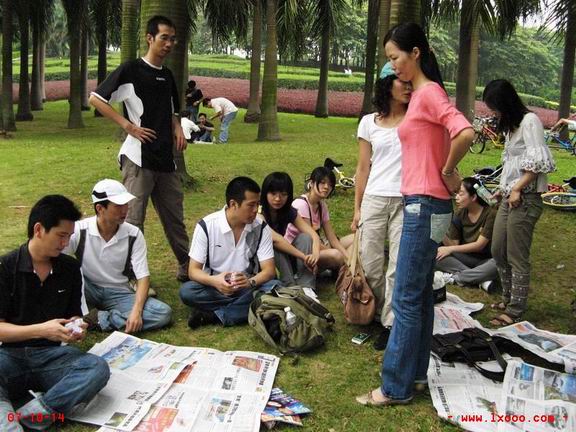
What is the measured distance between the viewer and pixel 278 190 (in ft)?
15.4

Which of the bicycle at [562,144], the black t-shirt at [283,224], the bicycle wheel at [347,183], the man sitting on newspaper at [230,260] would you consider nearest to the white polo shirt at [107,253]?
the man sitting on newspaper at [230,260]

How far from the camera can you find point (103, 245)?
4.04 m

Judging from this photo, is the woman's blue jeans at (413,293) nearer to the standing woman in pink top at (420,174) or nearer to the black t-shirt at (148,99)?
the standing woman in pink top at (420,174)

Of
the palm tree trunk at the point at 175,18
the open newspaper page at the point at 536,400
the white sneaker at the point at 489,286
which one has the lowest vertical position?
the open newspaper page at the point at 536,400

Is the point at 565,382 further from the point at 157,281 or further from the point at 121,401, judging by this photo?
the point at 157,281

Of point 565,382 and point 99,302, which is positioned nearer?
point 565,382

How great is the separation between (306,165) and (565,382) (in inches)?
300

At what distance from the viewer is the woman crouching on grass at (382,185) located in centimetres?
374

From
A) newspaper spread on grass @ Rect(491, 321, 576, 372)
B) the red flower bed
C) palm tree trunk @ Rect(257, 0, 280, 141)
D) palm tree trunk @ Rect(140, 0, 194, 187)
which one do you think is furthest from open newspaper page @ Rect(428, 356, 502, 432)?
the red flower bed

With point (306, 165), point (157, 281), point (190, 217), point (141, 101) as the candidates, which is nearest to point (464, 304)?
point (157, 281)

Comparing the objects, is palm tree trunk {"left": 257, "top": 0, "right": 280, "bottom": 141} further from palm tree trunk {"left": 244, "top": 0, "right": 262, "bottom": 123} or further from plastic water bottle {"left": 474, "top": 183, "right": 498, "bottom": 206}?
plastic water bottle {"left": 474, "top": 183, "right": 498, "bottom": 206}

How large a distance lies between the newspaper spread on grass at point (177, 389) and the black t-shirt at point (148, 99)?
1457 mm

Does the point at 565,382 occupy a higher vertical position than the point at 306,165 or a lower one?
lower

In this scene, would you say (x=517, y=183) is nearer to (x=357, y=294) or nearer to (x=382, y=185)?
(x=382, y=185)
